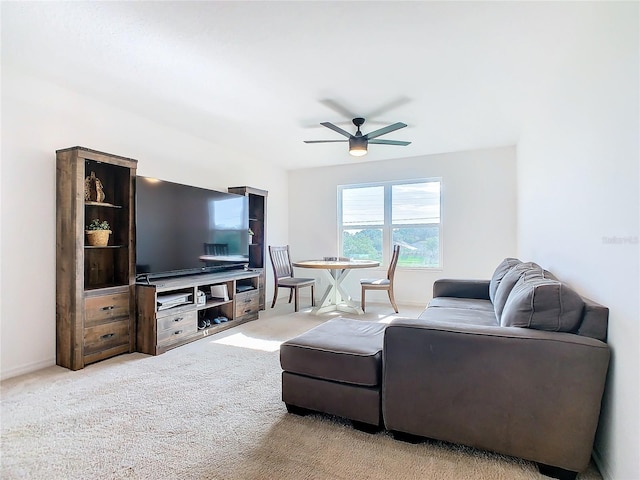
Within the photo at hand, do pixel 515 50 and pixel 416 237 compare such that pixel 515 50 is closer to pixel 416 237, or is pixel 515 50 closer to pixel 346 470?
pixel 346 470

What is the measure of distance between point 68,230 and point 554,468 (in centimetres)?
351

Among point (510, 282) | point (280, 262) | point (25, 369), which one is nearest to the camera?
point (510, 282)

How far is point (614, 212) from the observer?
4.79 feet

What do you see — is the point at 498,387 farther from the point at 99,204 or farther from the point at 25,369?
the point at 25,369

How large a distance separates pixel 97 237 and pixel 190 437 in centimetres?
203

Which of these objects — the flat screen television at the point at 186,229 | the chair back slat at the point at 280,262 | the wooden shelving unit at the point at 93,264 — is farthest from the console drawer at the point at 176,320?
the chair back slat at the point at 280,262

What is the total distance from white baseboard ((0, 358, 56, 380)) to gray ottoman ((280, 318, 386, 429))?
7.16 feet

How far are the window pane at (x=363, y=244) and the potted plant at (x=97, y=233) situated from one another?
378cm

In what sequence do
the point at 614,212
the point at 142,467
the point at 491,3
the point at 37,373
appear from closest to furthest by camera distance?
1. the point at 614,212
2. the point at 142,467
3. the point at 491,3
4. the point at 37,373

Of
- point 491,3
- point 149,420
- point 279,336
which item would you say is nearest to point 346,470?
point 149,420

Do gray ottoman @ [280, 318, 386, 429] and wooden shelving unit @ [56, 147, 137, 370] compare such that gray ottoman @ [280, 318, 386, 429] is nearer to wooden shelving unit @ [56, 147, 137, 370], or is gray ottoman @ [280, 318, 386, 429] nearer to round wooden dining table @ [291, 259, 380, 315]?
wooden shelving unit @ [56, 147, 137, 370]

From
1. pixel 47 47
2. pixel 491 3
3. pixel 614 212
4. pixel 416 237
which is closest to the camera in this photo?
pixel 614 212

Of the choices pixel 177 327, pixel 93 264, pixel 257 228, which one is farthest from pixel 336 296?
pixel 93 264

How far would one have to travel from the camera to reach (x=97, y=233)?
2.98 metres
